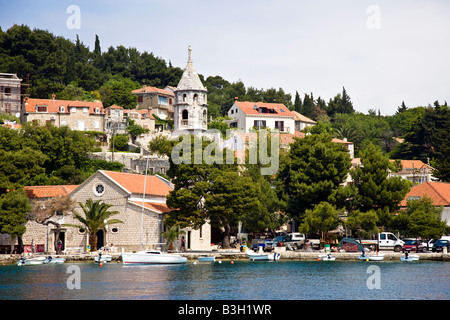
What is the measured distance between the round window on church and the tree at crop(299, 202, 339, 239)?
18.1 meters

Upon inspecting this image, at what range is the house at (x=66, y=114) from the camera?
95.9m

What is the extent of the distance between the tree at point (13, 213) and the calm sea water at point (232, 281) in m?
5.20

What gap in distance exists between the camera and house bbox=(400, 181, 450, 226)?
63094 millimetres

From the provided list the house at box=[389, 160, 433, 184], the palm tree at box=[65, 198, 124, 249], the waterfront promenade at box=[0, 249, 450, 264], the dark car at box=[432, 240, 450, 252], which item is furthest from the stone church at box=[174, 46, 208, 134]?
the dark car at box=[432, 240, 450, 252]

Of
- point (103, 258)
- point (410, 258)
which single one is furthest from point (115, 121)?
point (410, 258)

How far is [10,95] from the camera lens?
342 ft

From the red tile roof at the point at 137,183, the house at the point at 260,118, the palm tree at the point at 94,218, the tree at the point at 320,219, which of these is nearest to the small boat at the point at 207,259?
the palm tree at the point at 94,218

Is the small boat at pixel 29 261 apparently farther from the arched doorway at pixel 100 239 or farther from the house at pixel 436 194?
the house at pixel 436 194

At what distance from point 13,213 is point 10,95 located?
175 feet

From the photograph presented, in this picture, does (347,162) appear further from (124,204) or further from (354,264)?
(124,204)

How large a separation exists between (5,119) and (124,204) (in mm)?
45745

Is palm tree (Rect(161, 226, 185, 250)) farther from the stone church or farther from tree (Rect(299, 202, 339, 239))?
the stone church
